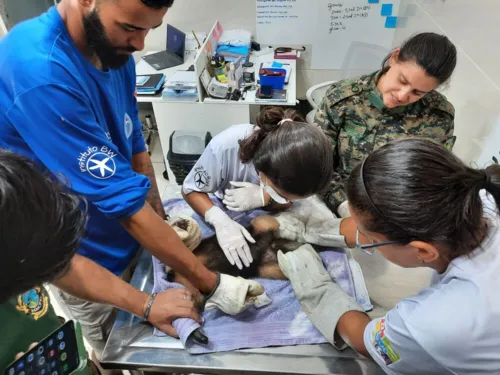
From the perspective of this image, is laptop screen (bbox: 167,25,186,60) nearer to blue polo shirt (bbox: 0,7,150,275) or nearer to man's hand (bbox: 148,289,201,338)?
blue polo shirt (bbox: 0,7,150,275)

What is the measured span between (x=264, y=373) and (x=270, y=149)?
764 millimetres

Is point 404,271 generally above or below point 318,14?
below

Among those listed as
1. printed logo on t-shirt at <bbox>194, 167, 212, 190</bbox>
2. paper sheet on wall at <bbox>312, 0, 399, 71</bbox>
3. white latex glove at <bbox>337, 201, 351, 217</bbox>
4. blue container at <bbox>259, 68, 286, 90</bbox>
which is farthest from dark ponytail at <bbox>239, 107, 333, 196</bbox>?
paper sheet on wall at <bbox>312, 0, 399, 71</bbox>

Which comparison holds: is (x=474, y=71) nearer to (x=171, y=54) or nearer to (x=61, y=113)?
(x=61, y=113)

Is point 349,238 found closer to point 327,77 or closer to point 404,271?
point 404,271

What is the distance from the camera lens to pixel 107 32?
0.91m

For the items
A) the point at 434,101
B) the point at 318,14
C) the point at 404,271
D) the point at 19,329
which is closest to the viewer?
the point at 19,329

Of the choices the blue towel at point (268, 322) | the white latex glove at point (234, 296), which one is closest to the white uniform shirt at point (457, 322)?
the blue towel at point (268, 322)

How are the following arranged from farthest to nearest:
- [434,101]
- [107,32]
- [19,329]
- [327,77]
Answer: [327,77]
[434,101]
[107,32]
[19,329]

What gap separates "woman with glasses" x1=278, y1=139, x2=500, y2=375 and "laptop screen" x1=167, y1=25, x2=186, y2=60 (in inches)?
98.7

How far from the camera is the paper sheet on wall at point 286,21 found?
296cm

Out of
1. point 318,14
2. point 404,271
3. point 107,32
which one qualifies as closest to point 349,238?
point 404,271

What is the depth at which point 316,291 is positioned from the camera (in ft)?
4.08

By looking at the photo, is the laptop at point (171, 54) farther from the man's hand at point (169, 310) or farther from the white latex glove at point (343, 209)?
the man's hand at point (169, 310)
